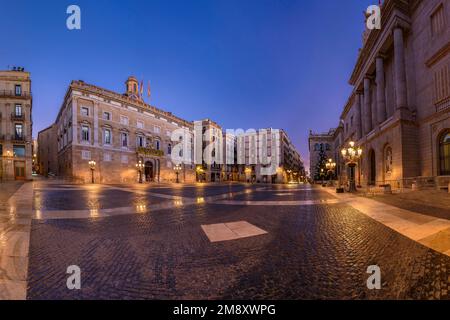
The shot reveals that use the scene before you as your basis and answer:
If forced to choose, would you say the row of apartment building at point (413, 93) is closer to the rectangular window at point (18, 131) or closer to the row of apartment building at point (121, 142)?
the row of apartment building at point (121, 142)

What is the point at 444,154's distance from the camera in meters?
16.0

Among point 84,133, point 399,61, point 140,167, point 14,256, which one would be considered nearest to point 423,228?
point 14,256

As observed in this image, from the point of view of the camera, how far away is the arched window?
15.6 m

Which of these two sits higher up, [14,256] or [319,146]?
[319,146]

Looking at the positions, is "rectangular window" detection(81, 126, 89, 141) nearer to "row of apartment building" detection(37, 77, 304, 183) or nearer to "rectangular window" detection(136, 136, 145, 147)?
"row of apartment building" detection(37, 77, 304, 183)

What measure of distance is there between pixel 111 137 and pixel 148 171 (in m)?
10.7

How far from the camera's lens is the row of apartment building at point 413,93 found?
15.9m

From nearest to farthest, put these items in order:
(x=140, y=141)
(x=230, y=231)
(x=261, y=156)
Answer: (x=230, y=231)
(x=140, y=141)
(x=261, y=156)

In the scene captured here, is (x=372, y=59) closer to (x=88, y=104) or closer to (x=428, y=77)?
(x=428, y=77)

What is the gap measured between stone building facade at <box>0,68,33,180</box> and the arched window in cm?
5341

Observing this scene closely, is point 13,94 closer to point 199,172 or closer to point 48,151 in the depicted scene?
point 48,151

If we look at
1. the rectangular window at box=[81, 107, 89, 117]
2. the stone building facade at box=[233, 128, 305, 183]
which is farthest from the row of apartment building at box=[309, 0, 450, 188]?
the stone building facade at box=[233, 128, 305, 183]

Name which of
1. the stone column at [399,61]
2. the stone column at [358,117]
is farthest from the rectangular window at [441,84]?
the stone column at [358,117]
